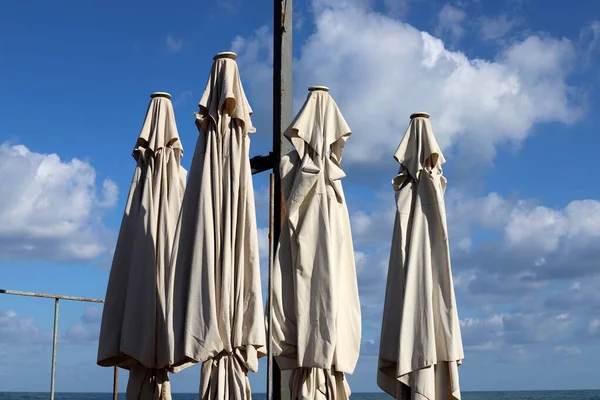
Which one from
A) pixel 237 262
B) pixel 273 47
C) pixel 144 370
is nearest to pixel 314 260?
pixel 237 262

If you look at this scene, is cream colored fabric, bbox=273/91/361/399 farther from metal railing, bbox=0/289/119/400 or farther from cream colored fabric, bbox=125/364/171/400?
metal railing, bbox=0/289/119/400

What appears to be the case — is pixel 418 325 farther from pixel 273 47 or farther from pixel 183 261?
pixel 273 47

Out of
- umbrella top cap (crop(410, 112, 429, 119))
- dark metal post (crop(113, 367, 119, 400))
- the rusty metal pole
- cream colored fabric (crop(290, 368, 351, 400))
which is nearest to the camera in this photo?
the rusty metal pole

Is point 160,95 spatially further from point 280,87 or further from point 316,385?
point 316,385

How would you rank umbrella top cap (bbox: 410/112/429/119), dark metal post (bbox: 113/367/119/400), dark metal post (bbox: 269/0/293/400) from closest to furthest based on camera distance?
umbrella top cap (bbox: 410/112/429/119)
dark metal post (bbox: 269/0/293/400)
dark metal post (bbox: 113/367/119/400)

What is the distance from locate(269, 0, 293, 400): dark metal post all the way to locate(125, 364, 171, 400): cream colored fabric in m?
1.16

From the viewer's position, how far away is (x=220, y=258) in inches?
214

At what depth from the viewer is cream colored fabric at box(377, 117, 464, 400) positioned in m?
5.63

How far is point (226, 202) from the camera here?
18.2ft

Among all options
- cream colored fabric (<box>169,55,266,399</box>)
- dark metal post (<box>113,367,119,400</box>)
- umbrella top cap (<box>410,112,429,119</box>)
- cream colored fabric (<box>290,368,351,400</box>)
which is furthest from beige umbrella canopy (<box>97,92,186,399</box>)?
umbrella top cap (<box>410,112,429,119</box>)

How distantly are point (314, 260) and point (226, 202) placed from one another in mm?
803

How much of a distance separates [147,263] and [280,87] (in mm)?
2023

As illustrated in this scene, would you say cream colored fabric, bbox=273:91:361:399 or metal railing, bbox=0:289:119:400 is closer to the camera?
cream colored fabric, bbox=273:91:361:399

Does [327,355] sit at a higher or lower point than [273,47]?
lower
